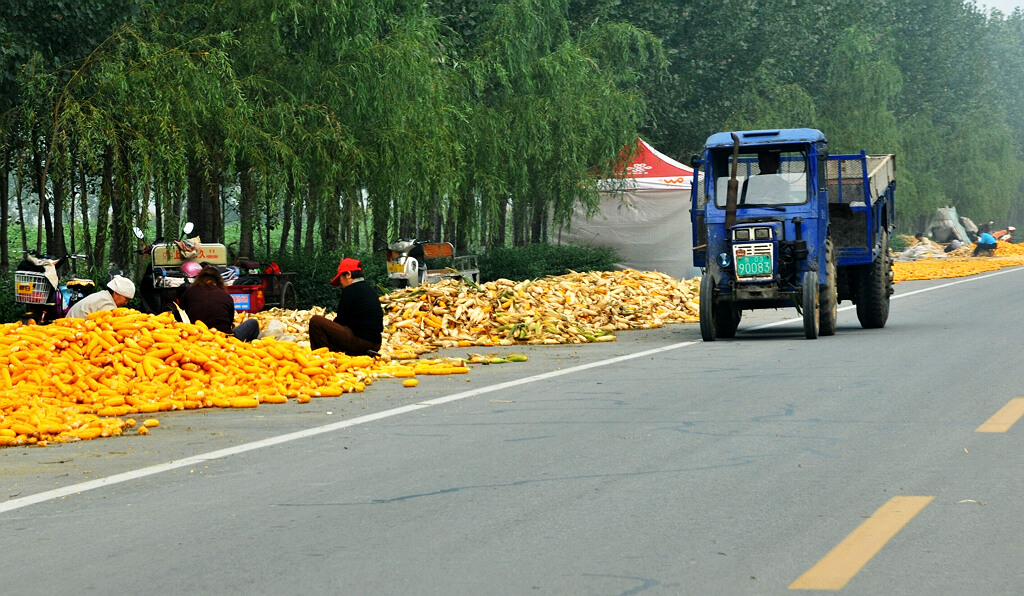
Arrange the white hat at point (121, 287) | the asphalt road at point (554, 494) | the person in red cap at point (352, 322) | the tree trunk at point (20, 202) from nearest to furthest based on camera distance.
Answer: the asphalt road at point (554, 494) → the white hat at point (121, 287) → the person in red cap at point (352, 322) → the tree trunk at point (20, 202)

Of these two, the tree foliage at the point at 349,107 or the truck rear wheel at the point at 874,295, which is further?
the truck rear wheel at the point at 874,295

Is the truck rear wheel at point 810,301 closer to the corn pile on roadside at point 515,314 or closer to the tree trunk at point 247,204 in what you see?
the corn pile on roadside at point 515,314

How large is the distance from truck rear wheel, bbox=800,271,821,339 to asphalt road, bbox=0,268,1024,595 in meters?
4.43

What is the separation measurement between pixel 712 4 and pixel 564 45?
1546 centimetres

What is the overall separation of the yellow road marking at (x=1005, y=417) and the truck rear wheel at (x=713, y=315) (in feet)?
23.1

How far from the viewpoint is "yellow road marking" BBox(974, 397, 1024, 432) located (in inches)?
368

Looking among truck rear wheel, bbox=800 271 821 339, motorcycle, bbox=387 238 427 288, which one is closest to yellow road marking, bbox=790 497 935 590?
truck rear wheel, bbox=800 271 821 339

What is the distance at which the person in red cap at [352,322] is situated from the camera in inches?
579

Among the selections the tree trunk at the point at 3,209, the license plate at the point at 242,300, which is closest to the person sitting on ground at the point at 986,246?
the tree trunk at the point at 3,209

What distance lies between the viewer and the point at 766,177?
18281 millimetres

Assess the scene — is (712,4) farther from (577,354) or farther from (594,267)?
(577,354)

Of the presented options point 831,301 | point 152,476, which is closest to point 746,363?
point 831,301

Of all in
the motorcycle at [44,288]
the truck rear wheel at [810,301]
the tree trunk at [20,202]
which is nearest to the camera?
the motorcycle at [44,288]

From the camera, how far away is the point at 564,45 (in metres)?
30.7
